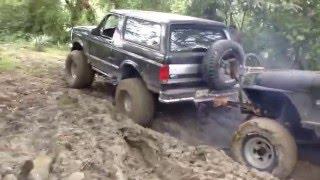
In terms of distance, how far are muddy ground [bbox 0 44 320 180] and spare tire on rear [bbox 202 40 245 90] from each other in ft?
2.75

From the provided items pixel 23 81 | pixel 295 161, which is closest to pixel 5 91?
pixel 23 81

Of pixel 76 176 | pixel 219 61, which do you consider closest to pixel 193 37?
pixel 219 61

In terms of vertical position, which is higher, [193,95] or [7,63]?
[193,95]

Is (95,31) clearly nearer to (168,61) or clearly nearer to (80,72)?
(80,72)

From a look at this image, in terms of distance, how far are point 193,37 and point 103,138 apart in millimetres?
2231

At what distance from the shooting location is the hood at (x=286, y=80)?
5.51 m

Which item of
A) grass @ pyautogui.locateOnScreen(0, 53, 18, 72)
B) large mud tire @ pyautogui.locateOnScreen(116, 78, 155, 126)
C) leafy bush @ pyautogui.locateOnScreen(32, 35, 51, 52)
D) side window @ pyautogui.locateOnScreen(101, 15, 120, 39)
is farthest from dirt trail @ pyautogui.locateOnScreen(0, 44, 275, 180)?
leafy bush @ pyautogui.locateOnScreen(32, 35, 51, 52)

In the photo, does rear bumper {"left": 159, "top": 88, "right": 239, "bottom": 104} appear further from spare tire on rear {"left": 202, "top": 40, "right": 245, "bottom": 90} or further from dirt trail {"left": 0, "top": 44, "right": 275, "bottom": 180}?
dirt trail {"left": 0, "top": 44, "right": 275, "bottom": 180}

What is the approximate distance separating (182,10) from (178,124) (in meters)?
4.81

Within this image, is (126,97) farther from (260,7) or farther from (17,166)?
(260,7)

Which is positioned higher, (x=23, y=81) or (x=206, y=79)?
(x=206, y=79)

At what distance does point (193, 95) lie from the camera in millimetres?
6918

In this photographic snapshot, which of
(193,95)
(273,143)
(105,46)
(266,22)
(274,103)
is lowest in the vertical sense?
(273,143)

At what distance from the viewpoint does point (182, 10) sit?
37.2ft
